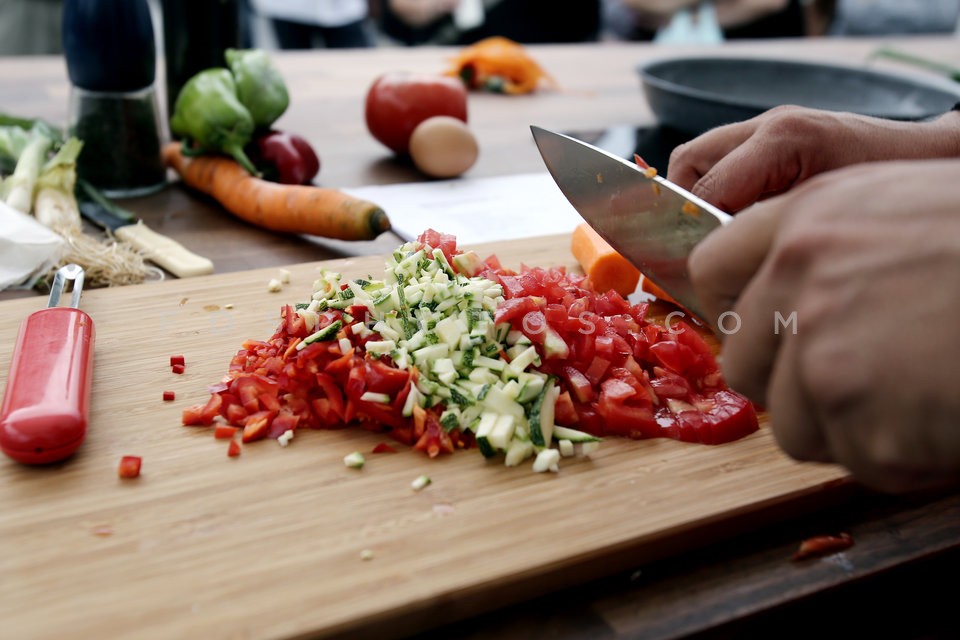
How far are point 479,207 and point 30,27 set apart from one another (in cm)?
307

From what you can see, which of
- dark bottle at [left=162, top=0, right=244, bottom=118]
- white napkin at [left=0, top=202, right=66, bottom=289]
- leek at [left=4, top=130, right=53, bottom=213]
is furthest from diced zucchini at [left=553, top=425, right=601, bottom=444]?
dark bottle at [left=162, top=0, right=244, bottom=118]

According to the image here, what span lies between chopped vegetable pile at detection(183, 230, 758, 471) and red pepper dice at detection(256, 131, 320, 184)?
31.0 inches

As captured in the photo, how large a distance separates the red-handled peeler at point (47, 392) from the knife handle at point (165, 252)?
421 mm

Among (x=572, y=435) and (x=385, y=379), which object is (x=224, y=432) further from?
(x=572, y=435)

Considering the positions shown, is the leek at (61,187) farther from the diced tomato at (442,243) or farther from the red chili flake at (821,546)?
the red chili flake at (821,546)

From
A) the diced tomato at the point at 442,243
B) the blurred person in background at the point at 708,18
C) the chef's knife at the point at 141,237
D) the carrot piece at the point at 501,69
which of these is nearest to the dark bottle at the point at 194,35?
the chef's knife at the point at 141,237

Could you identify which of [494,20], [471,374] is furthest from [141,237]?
[494,20]

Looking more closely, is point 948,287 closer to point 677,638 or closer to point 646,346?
point 677,638

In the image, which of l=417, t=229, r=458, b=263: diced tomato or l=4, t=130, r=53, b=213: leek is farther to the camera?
l=4, t=130, r=53, b=213: leek

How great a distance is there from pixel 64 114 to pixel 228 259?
3.63 feet

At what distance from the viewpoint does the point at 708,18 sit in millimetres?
4875

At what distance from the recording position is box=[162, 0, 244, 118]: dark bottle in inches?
90.7

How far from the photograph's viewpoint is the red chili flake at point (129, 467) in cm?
111

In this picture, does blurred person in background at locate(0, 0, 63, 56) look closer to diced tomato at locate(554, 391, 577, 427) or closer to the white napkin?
the white napkin
